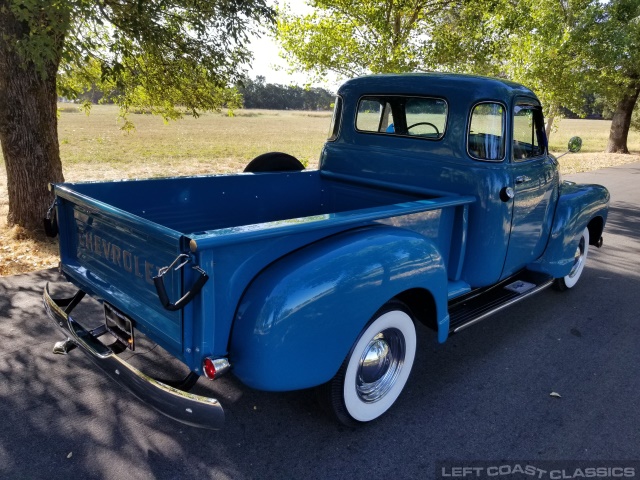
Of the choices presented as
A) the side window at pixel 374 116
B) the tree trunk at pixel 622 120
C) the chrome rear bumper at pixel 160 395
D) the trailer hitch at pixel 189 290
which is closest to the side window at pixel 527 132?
the side window at pixel 374 116

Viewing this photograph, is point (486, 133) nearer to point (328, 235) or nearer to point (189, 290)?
point (328, 235)

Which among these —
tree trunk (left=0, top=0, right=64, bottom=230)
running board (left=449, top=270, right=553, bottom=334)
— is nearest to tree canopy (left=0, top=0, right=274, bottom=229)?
tree trunk (left=0, top=0, right=64, bottom=230)

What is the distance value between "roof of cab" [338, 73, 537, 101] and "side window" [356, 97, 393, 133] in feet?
0.28

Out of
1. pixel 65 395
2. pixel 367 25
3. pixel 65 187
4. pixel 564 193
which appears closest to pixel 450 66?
pixel 367 25

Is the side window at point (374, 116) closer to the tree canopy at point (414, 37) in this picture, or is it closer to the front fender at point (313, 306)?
the front fender at point (313, 306)

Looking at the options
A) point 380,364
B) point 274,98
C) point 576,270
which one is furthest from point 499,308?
point 274,98

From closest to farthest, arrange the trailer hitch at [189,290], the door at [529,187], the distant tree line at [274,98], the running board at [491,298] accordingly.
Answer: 1. the trailer hitch at [189,290]
2. the running board at [491,298]
3. the door at [529,187]
4. the distant tree line at [274,98]

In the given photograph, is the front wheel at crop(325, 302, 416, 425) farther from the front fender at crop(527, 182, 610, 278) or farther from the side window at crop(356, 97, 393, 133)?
the front fender at crop(527, 182, 610, 278)

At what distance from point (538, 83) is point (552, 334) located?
29.2 ft

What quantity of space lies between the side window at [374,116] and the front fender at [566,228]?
5.60 ft

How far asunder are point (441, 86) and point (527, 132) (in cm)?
83

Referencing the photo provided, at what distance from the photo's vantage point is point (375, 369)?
2666 mm

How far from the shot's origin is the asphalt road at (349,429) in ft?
7.52

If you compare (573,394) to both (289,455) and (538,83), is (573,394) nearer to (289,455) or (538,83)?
(289,455)
